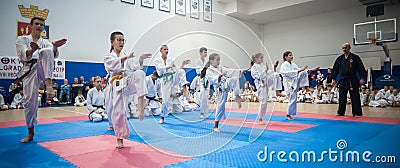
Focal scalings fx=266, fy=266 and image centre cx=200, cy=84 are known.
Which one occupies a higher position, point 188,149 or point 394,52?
point 394,52

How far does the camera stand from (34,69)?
400 cm

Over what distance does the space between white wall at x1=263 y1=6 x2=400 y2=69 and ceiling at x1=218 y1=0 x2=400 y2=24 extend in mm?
448

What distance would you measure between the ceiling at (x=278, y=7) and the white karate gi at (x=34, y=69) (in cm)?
1279

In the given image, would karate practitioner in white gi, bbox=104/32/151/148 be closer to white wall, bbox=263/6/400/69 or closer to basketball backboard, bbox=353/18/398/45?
basketball backboard, bbox=353/18/398/45

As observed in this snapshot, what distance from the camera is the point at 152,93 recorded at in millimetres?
7938

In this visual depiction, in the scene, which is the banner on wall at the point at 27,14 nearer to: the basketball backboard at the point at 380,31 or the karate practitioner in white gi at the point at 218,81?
the karate practitioner in white gi at the point at 218,81

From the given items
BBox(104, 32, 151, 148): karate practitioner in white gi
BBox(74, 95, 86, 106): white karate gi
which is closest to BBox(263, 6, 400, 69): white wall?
BBox(74, 95, 86, 106): white karate gi

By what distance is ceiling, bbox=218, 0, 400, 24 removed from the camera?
14430 millimetres

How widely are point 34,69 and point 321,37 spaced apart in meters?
16.0

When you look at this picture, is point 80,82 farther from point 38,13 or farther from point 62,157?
point 62,157

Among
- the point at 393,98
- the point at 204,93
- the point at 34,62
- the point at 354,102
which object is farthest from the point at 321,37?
the point at 34,62

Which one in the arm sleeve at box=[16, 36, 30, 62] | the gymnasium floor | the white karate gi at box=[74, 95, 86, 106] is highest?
the arm sleeve at box=[16, 36, 30, 62]

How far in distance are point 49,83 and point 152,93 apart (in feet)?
13.5

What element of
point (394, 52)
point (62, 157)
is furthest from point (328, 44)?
point (62, 157)
